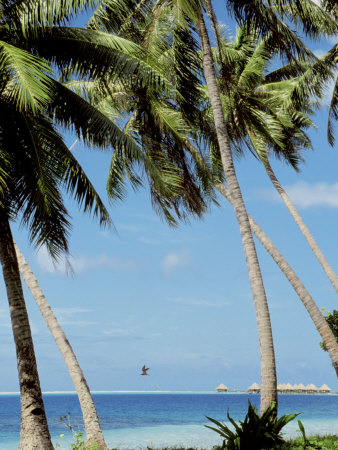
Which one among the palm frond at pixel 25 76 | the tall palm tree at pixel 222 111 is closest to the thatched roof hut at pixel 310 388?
the tall palm tree at pixel 222 111

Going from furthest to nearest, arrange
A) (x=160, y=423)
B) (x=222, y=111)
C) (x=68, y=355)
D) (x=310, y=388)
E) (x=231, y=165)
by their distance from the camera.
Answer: (x=310, y=388) → (x=160, y=423) → (x=222, y=111) → (x=231, y=165) → (x=68, y=355)

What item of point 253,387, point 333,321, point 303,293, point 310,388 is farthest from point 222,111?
point 310,388

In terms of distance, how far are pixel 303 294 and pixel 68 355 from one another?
20.1ft

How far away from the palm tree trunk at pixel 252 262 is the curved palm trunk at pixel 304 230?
280 inches

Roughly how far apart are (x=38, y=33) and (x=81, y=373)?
22.3 ft

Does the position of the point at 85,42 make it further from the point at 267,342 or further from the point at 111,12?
the point at 267,342

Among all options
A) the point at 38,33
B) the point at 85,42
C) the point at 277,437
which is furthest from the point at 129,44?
the point at 277,437

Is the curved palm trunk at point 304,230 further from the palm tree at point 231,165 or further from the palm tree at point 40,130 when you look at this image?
the palm tree at point 40,130

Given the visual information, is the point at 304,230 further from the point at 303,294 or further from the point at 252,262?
the point at 252,262

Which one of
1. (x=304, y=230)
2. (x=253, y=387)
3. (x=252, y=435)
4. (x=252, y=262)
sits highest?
(x=304, y=230)

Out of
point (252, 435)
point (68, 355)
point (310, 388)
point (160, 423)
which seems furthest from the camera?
point (310, 388)

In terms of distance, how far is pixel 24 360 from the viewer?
1090cm

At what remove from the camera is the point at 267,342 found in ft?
38.4

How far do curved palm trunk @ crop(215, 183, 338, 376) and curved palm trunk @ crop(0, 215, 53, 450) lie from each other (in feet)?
22.4
